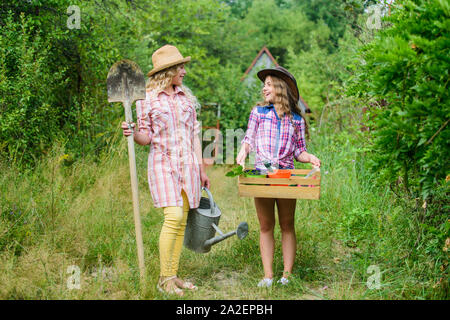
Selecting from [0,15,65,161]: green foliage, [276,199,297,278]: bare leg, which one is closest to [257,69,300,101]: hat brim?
[276,199,297,278]: bare leg

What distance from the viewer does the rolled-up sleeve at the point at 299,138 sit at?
376cm

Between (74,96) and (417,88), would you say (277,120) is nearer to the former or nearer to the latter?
(417,88)

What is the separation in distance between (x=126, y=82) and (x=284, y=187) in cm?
145

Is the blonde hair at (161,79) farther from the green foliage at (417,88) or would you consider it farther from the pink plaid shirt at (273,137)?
the green foliage at (417,88)

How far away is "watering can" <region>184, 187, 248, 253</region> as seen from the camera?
3.67 metres

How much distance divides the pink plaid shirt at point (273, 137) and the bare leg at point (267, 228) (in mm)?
321

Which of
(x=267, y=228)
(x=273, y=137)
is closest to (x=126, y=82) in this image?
(x=273, y=137)

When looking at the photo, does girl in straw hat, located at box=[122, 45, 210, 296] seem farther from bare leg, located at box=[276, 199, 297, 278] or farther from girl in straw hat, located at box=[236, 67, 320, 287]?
bare leg, located at box=[276, 199, 297, 278]

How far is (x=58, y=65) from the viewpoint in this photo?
649 centimetres

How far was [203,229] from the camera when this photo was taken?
371 centimetres

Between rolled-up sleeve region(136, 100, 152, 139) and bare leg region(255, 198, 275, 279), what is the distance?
1068mm

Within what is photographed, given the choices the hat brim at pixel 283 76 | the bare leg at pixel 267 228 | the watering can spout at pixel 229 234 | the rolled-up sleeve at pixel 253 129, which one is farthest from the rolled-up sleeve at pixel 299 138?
the watering can spout at pixel 229 234

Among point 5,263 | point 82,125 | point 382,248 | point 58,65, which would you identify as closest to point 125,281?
point 5,263

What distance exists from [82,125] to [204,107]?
6.58 meters
